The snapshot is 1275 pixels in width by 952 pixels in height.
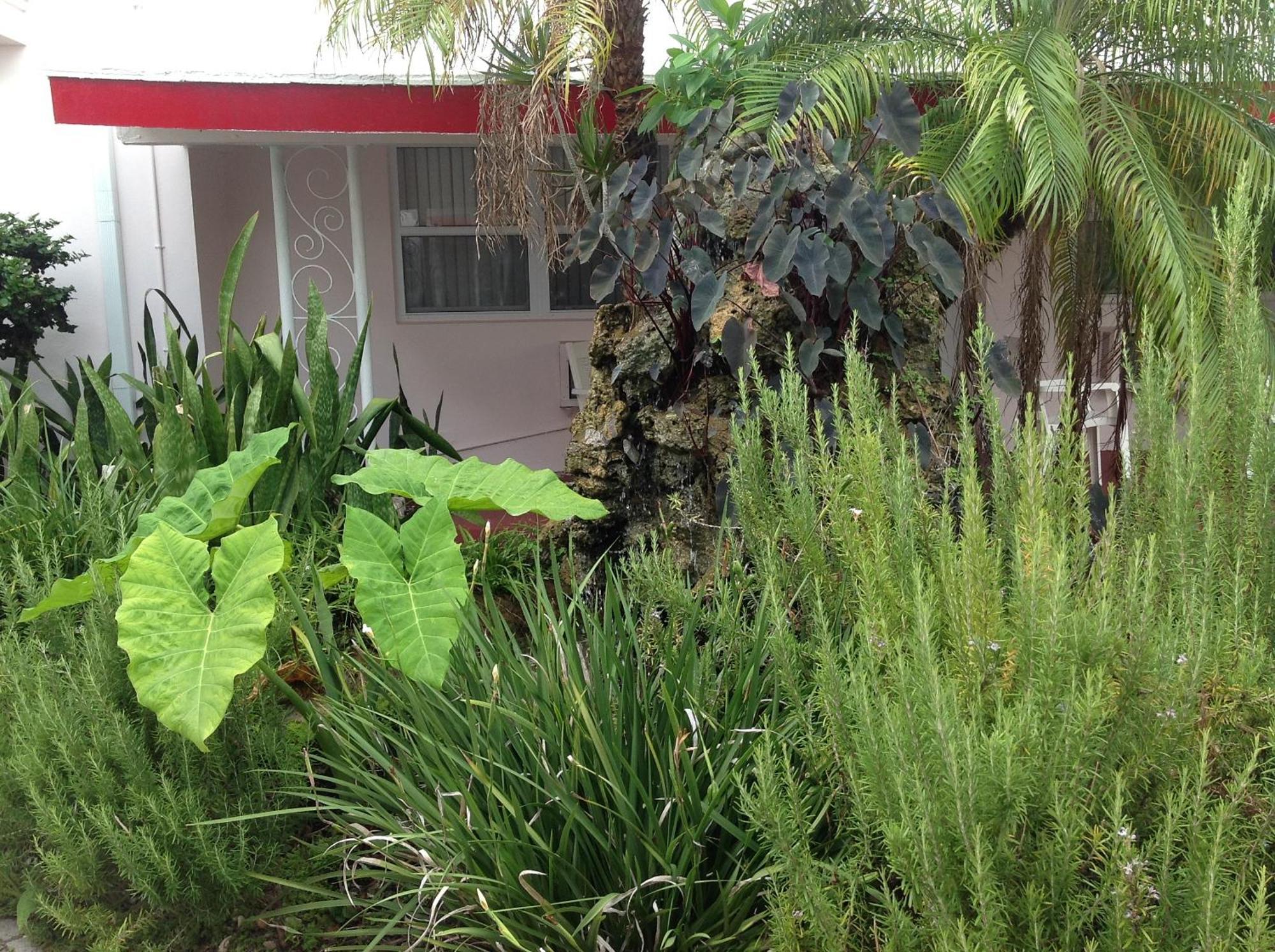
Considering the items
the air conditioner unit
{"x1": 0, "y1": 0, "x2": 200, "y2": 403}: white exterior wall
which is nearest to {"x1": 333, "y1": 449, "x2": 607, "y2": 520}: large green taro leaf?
the air conditioner unit

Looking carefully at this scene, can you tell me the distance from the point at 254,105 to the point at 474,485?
327 cm

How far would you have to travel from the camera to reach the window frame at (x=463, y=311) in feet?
26.8

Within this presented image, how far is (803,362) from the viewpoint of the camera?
3.17m

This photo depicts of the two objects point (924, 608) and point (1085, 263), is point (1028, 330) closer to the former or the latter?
point (1085, 263)

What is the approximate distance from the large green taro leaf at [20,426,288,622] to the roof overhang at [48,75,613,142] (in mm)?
2816

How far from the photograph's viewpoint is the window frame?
8.18m

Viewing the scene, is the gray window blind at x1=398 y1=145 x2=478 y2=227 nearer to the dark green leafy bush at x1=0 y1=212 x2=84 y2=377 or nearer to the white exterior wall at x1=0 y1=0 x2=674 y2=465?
the white exterior wall at x1=0 y1=0 x2=674 y2=465

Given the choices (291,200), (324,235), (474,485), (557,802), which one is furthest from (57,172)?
(557,802)

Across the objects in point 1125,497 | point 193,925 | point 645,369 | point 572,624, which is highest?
point 645,369

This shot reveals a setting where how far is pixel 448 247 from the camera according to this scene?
844cm

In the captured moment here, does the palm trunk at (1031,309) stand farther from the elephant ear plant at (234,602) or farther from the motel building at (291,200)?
→ the elephant ear plant at (234,602)

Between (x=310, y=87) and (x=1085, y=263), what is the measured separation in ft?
14.3

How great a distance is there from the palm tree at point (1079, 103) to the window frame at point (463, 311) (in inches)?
127

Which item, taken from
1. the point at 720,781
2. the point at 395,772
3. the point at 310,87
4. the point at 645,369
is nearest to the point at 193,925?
the point at 395,772
